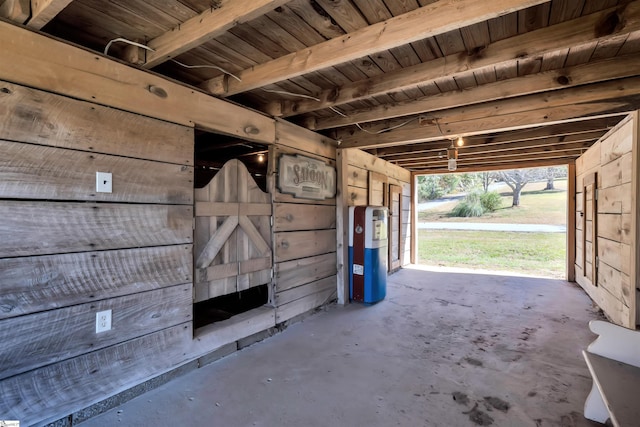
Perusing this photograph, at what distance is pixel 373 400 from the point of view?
1.99 metres

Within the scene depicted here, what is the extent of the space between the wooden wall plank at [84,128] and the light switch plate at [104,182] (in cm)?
14

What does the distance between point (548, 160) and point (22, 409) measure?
23.8 ft

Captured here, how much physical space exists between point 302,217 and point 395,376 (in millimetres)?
1822

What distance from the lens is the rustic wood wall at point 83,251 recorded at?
1.54 metres

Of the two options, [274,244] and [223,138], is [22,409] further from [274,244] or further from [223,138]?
[223,138]

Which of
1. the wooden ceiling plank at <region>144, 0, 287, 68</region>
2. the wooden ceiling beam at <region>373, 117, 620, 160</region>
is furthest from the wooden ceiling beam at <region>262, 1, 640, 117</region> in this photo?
the wooden ceiling beam at <region>373, 117, 620, 160</region>

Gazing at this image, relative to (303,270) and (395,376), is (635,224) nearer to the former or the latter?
(395,376)

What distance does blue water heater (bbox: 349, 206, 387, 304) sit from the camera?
4.01 metres

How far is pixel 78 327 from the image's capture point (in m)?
1.73

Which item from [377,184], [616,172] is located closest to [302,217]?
[377,184]

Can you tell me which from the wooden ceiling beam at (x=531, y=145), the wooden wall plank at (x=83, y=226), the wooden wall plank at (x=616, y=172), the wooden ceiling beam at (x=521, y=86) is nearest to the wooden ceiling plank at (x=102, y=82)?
the wooden wall plank at (x=83, y=226)

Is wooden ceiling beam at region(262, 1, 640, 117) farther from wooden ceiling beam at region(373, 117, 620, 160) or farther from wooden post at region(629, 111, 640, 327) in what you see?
wooden ceiling beam at region(373, 117, 620, 160)

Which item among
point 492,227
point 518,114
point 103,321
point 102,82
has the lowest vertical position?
point 492,227

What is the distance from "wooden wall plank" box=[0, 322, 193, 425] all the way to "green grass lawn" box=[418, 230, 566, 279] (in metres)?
6.62
